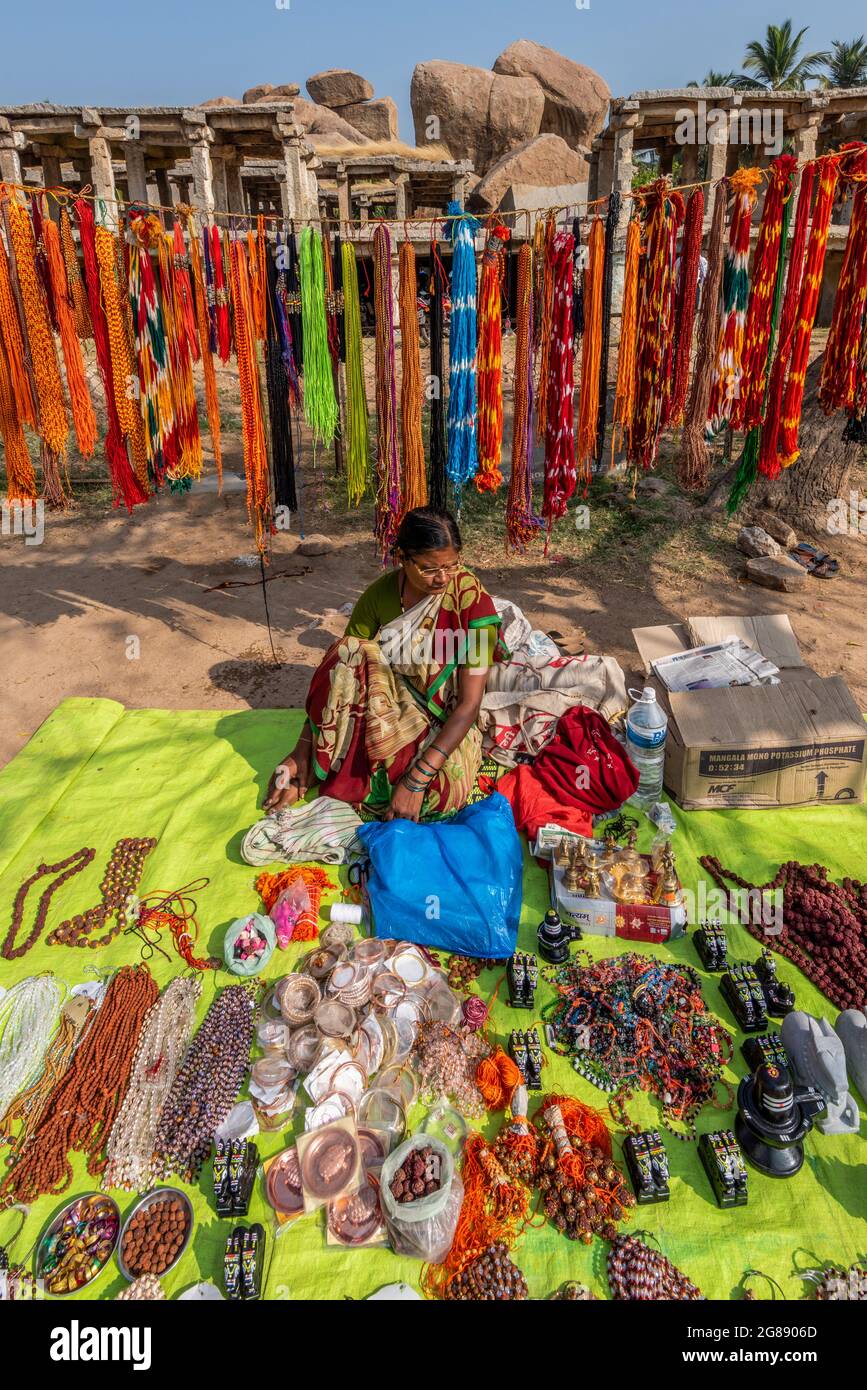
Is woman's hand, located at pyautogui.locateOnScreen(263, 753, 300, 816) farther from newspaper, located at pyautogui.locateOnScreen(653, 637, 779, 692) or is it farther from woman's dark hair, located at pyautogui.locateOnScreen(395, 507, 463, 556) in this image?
newspaper, located at pyautogui.locateOnScreen(653, 637, 779, 692)

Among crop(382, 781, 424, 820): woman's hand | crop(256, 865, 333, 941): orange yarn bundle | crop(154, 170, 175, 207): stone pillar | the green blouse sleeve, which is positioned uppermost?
crop(154, 170, 175, 207): stone pillar

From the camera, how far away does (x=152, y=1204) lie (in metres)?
2.01

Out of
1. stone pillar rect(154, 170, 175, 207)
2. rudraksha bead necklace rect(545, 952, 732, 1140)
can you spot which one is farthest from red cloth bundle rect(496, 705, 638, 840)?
stone pillar rect(154, 170, 175, 207)

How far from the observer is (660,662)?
3.83 meters

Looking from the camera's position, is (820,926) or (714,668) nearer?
(820,926)

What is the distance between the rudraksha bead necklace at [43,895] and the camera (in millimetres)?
2803

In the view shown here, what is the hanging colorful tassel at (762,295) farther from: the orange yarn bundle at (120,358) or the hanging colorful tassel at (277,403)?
the orange yarn bundle at (120,358)

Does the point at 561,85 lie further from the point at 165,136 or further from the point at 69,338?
the point at 69,338

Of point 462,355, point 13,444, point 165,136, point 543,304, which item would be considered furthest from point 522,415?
point 165,136

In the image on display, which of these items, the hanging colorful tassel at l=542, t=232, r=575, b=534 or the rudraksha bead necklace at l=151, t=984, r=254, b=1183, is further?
the hanging colorful tassel at l=542, t=232, r=575, b=534

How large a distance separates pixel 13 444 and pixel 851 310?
4654 millimetres

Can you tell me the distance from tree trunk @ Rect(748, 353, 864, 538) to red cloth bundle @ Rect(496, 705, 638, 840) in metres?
4.61

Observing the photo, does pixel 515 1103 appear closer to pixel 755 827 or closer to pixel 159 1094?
pixel 159 1094

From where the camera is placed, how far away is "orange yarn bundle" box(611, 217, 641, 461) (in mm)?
4168
